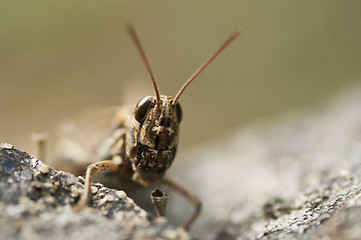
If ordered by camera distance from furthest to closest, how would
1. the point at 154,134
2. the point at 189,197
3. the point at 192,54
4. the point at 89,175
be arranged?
the point at 192,54
the point at 189,197
the point at 154,134
the point at 89,175

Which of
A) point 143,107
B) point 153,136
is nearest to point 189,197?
point 153,136

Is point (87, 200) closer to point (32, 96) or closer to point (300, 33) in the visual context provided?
point (32, 96)

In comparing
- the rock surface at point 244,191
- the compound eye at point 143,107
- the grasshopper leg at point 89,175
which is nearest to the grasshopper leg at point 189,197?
the rock surface at point 244,191

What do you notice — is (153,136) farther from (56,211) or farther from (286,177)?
(286,177)

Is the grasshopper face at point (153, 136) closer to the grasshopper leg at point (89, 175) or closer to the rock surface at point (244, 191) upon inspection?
the grasshopper leg at point (89, 175)

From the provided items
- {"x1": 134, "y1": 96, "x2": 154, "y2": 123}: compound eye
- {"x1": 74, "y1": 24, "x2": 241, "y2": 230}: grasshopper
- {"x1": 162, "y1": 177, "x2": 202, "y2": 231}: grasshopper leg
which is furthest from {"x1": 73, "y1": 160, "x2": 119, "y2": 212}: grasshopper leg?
{"x1": 162, "y1": 177, "x2": 202, "y2": 231}: grasshopper leg

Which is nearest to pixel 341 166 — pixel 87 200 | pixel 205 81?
pixel 87 200
